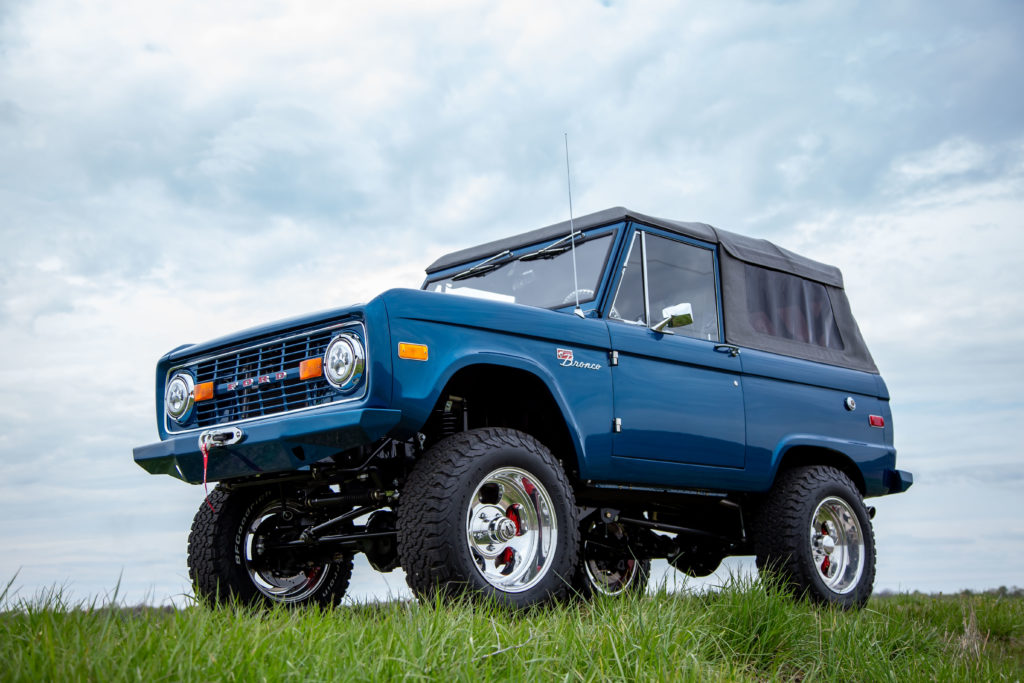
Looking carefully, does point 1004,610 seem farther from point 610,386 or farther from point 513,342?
point 513,342

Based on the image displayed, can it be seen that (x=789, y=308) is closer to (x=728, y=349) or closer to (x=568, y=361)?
(x=728, y=349)

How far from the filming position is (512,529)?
467 centimetres

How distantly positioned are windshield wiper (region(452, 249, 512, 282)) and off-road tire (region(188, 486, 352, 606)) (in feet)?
6.60

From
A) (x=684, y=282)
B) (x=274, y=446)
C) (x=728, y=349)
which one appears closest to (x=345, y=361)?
(x=274, y=446)

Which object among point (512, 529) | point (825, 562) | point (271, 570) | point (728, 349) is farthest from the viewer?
point (825, 562)

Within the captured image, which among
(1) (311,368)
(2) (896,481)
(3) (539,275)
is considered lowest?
(2) (896,481)

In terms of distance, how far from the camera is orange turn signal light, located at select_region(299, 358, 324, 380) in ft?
14.8

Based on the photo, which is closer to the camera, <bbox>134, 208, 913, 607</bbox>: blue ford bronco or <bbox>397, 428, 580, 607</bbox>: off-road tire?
<bbox>397, 428, 580, 607</bbox>: off-road tire

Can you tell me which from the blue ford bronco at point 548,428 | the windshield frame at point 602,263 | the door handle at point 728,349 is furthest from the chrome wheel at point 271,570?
the door handle at point 728,349

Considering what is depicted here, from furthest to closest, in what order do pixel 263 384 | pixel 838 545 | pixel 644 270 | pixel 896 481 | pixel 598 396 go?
pixel 896 481 → pixel 838 545 → pixel 644 270 → pixel 598 396 → pixel 263 384

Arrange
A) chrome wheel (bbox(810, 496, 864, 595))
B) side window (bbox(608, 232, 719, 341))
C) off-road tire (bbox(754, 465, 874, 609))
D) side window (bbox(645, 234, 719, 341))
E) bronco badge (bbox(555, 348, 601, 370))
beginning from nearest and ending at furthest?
bronco badge (bbox(555, 348, 601, 370)), side window (bbox(608, 232, 719, 341)), side window (bbox(645, 234, 719, 341)), off-road tire (bbox(754, 465, 874, 609)), chrome wheel (bbox(810, 496, 864, 595))

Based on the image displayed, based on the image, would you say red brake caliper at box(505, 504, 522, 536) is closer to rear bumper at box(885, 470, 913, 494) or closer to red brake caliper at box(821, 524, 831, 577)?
red brake caliper at box(821, 524, 831, 577)

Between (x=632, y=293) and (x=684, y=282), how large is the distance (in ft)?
2.05

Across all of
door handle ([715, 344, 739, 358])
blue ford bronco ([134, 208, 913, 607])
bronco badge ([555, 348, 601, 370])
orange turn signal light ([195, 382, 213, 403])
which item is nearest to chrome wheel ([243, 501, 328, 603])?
blue ford bronco ([134, 208, 913, 607])
